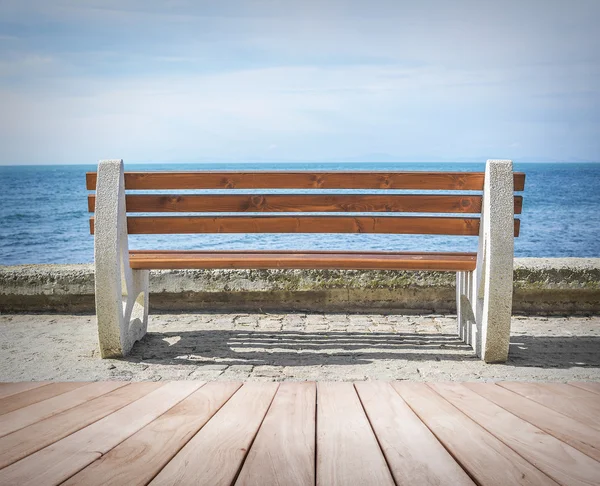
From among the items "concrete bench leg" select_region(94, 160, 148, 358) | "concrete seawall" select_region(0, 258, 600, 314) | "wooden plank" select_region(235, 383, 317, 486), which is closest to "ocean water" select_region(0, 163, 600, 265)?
"concrete seawall" select_region(0, 258, 600, 314)

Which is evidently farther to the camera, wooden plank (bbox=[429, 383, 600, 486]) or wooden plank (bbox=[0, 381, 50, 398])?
wooden plank (bbox=[0, 381, 50, 398])

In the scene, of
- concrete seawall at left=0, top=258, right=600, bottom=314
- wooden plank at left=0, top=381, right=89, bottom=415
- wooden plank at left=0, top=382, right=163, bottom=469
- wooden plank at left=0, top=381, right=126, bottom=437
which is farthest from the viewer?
concrete seawall at left=0, top=258, right=600, bottom=314

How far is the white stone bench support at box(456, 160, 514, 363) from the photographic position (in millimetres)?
3916

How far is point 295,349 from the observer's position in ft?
14.4

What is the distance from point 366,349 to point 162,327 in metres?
1.80

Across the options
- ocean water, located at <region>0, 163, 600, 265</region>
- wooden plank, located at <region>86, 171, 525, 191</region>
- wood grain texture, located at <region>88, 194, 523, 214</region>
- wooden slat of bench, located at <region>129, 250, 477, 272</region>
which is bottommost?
ocean water, located at <region>0, 163, 600, 265</region>

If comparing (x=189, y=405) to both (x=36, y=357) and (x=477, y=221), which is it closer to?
(x=36, y=357)

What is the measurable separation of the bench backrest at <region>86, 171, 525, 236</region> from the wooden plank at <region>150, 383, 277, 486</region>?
71.5 inches

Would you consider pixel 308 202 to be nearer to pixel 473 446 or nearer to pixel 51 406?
pixel 51 406

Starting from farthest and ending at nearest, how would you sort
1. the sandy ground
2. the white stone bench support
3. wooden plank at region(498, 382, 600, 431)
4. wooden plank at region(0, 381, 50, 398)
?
the white stone bench support < the sandy ground < wooden plank at region(0, 381, 50, 398) < wooden plank at region(498, 382, 600, 431)

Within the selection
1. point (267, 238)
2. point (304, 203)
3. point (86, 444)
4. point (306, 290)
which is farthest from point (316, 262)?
point (267, 238)

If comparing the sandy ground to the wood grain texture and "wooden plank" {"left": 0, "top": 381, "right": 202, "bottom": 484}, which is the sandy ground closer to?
the wood grain texture

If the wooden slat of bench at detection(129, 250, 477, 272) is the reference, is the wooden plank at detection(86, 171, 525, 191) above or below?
above

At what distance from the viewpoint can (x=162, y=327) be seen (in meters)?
5.07
